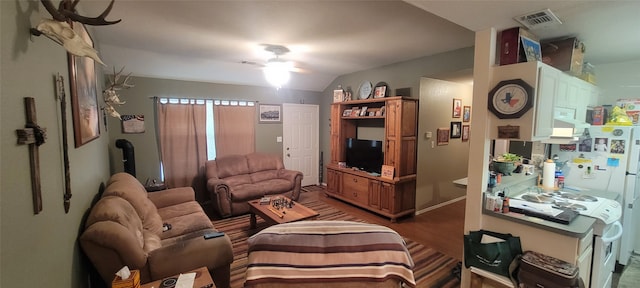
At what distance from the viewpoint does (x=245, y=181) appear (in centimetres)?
453

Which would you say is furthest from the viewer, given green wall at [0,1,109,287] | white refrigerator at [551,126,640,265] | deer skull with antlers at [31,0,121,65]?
white refrigerator at [551,126,640,265]

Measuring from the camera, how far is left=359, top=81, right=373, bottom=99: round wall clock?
4637 mm

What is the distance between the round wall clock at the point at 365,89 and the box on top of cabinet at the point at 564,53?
8.45 feet

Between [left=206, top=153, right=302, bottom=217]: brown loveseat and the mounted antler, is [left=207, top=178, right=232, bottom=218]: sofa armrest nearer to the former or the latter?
[left=206, top=153, right=302, bottom=217]: brown loveseat

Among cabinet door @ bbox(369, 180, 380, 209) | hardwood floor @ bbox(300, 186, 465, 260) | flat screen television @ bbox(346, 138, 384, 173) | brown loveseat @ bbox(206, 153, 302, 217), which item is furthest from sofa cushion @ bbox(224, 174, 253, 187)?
cabinet door @ bbox(369, 180, 380, 209)

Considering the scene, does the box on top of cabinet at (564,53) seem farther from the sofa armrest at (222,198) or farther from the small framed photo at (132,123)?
the small framed photo at (132,123)

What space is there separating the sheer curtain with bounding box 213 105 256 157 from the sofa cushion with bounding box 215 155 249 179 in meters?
0.26

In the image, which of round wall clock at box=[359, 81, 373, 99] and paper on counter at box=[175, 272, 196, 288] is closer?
paper on counter at box=[175, 272, 196, 288]

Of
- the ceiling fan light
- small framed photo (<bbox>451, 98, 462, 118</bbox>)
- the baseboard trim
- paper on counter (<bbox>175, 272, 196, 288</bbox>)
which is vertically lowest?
the baseboard trim

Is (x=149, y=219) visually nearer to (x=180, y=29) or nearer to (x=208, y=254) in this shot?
(x=208, y=254)

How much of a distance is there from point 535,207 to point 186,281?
2.70 m

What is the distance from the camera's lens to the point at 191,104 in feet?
15.0

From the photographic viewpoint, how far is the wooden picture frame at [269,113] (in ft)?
17.7

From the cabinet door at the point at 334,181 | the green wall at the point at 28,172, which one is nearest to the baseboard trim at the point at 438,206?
the cabinet door at the point at 334,181
